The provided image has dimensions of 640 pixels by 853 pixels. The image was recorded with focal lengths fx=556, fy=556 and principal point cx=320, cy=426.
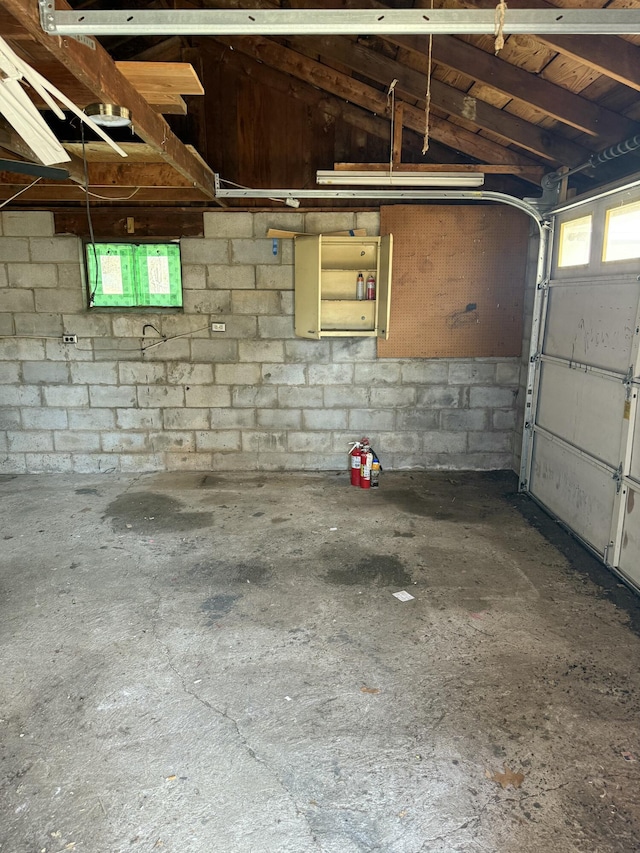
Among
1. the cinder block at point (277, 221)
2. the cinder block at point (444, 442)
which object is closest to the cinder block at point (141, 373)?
the cinder block at point (277, 221)

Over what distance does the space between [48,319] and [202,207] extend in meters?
1.71

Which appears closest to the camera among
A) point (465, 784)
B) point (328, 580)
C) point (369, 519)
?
point (465, 784)

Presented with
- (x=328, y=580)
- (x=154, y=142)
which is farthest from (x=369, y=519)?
(x=154, y=142)

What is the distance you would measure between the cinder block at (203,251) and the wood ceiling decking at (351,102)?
335mm

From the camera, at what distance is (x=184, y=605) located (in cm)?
306

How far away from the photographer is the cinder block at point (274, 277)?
16.1 ft

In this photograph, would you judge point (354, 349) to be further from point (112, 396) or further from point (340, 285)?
point (112, 396)

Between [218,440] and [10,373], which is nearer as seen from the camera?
[10,373]

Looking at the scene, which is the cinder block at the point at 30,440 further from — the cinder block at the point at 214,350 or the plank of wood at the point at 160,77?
the plank of wood at the point at 160,77

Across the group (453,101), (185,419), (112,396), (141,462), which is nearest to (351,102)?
(453,101)

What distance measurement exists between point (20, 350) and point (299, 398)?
257cm

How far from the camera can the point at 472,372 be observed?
507 cm

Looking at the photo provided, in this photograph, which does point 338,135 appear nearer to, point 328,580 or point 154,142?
point 154,142

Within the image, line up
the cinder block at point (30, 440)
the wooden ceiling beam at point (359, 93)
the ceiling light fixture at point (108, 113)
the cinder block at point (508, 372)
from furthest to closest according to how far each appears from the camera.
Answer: the cinder block at point (30, 440)
the cinder block at point (508, 372)
the wooden ceiling beam at point (359, 93)
the ceiling light fixture at point (108, 113)
